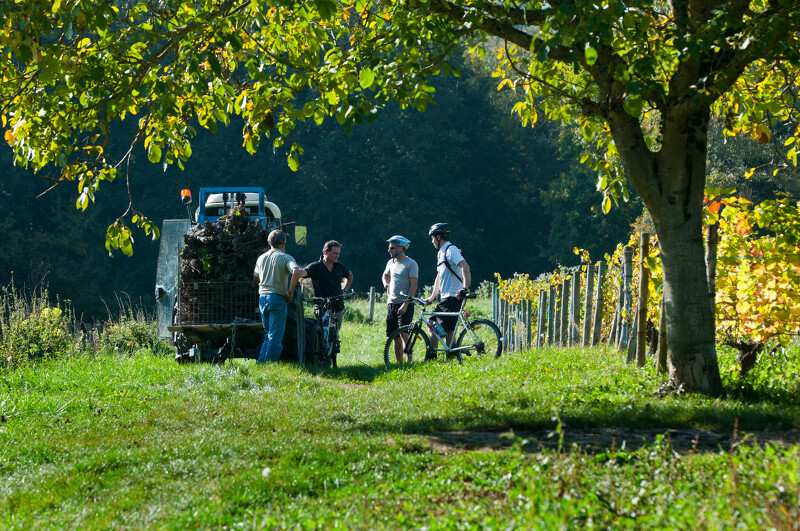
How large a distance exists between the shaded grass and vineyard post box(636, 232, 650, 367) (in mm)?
291

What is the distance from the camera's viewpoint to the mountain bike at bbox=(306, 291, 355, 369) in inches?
513

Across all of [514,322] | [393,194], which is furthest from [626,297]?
[393,194]

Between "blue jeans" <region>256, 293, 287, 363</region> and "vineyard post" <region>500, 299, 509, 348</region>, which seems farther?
"vineyard post" <region>500, 299, 509, 348</region>

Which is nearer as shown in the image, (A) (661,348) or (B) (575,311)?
(A) (661,348)

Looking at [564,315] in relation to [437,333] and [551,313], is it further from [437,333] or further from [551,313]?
[437,333]

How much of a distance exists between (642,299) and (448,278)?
4046 mm

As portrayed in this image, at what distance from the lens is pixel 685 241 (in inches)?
289

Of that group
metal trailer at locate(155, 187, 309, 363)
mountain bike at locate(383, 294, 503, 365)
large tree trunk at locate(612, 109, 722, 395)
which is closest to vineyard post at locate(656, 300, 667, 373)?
large tree trunk at locate(612, 109, 722, 395)

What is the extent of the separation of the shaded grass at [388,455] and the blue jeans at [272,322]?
112cm

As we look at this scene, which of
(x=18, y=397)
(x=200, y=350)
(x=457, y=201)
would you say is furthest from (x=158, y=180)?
(x=18, y=397)

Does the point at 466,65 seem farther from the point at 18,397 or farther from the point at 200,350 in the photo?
the point at 18,397

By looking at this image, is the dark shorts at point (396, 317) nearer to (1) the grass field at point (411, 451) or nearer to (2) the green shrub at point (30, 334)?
(1) the grass field at point (411, 451)

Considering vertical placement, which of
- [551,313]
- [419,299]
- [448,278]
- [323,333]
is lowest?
[323,333]

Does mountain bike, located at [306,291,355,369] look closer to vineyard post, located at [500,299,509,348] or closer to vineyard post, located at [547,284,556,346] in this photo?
vineyard post, located at [547,284,556,346]
